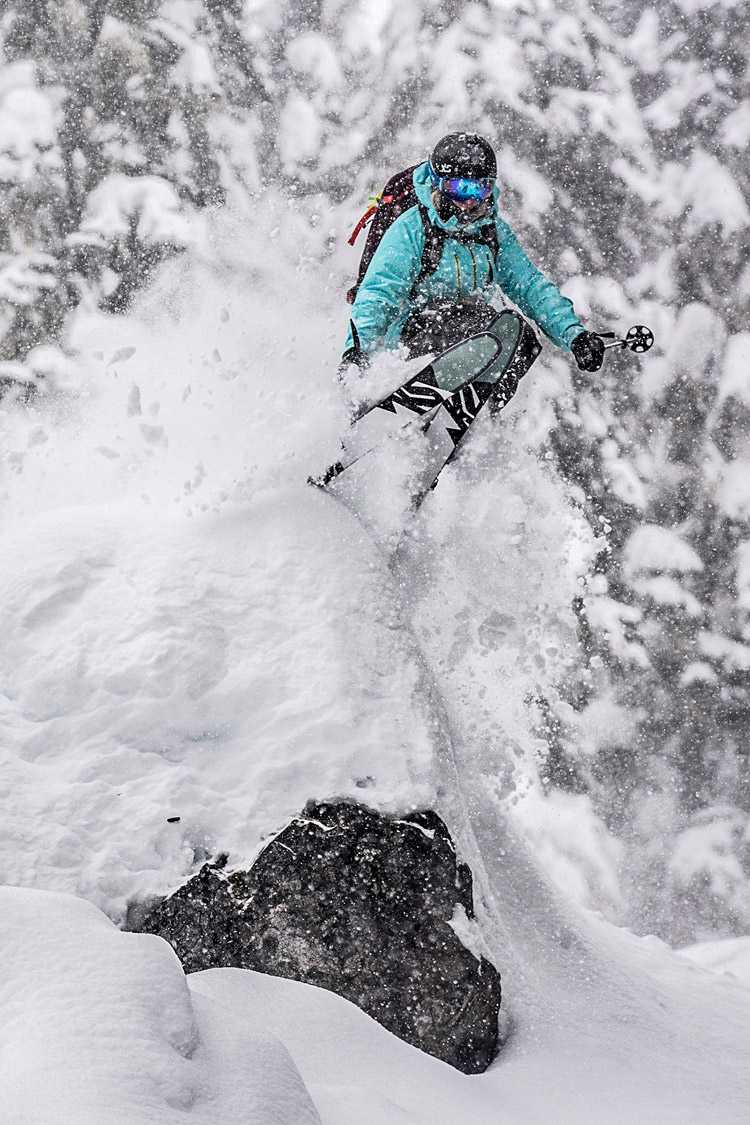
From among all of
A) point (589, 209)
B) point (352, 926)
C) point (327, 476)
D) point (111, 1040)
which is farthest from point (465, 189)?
point (589, 209)

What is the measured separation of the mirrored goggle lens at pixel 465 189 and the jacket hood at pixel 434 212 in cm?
9

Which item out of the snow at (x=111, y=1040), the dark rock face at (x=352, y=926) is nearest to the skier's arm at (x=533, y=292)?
the dark rock face at (x=352, y=926)

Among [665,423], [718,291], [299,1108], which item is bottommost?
[299,1108]

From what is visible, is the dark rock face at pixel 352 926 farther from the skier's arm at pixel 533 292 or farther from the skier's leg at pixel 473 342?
the skier's arm at pixel 533 292

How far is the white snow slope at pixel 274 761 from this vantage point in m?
1.93

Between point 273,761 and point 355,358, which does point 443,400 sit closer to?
point 355,358

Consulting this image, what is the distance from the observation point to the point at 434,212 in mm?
3979

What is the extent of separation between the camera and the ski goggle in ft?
12.6

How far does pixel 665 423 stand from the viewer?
1616 cm

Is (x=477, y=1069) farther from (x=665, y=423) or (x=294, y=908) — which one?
(x=665, y=423)

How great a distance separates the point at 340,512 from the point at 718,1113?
271 cm

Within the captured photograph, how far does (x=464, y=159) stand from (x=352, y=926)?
3.23m

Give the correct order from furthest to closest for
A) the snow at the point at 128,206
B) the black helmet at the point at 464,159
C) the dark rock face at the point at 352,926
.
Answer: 1. the snow at the point at 128,206
2. the black helmet at the point at 464,159
3. the dark rock face at the point at 352,926

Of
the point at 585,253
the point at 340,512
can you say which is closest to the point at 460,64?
the point at 585,253
